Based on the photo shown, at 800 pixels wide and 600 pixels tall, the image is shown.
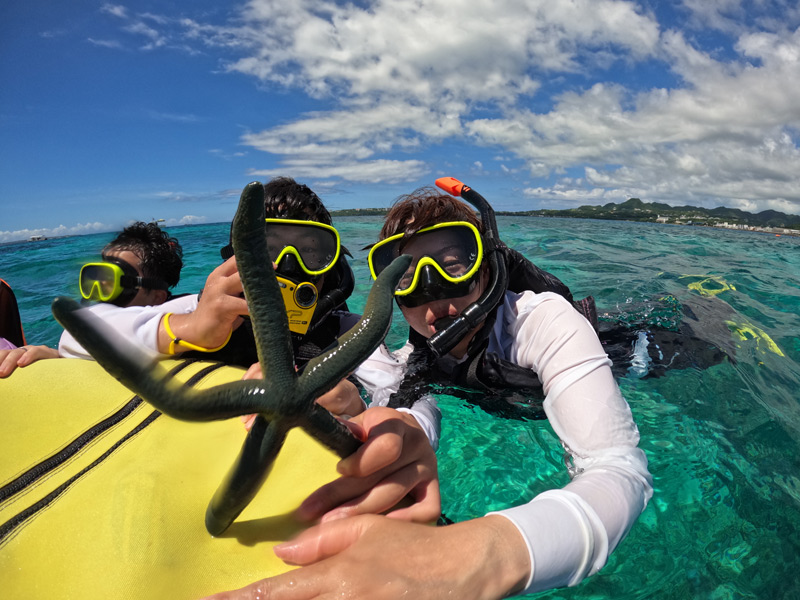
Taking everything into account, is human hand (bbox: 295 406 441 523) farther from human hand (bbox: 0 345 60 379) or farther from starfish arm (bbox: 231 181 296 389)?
human hand (bbox: 0 345 60 379)

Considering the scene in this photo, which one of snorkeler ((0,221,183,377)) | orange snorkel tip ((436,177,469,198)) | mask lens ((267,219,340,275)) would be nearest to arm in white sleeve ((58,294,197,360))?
snorkeler ((0,221,183,377))

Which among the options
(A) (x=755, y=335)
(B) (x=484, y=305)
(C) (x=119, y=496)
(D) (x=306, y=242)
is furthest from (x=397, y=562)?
(A) (x=755, y=335)

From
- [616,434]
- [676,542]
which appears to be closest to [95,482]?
[616,434]

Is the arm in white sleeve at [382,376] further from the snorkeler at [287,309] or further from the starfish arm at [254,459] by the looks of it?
the starfish arm at [254,459]

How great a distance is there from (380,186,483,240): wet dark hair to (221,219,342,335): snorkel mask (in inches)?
16.0

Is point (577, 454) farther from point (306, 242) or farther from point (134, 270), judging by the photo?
point (134, 270)

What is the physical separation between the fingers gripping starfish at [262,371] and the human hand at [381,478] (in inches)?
3.7

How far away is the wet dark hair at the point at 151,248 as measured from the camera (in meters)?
3.35

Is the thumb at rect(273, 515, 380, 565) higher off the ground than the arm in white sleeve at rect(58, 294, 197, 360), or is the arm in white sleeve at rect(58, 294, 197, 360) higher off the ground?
the arm in white sleeve at rect(58, 294, 197, 360)

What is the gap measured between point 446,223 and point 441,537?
74.2 inches

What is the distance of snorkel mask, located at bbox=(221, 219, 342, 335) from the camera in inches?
100

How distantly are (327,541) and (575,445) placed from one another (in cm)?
131

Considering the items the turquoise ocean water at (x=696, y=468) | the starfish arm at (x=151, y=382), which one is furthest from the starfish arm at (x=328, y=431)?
the turquoise ocean water at (x=696, y=468)

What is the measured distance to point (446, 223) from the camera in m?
2.61
